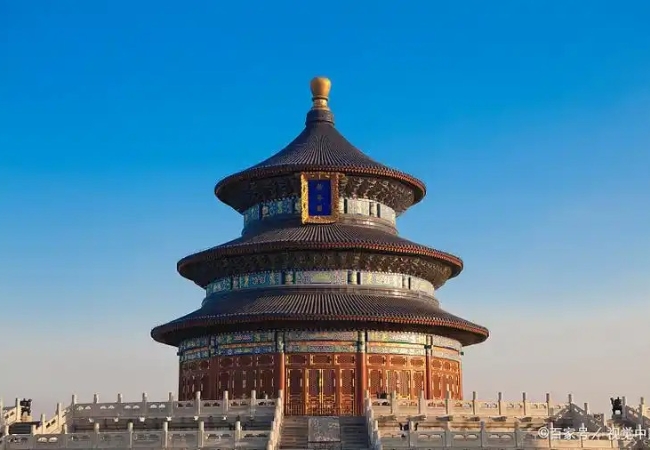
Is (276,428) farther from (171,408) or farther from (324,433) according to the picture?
(171,408)

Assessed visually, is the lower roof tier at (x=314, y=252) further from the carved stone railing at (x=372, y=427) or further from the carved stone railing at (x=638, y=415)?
the carved stone railing at (x=638, y=415)

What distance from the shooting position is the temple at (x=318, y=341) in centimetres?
4409

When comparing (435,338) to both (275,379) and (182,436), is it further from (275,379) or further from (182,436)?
(182,436)

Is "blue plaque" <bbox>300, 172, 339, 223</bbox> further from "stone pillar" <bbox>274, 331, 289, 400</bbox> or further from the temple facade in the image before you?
"stone pillar" <bbox>274, 331, 289, 400</bbox>

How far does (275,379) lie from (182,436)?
13311 millimetres

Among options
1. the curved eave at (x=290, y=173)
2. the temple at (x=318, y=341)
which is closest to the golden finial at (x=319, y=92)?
the temple at (x=318, y=341)

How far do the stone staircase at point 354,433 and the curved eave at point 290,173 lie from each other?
17.0 meters

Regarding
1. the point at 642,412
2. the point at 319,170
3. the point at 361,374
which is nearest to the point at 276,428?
the point at 361,374

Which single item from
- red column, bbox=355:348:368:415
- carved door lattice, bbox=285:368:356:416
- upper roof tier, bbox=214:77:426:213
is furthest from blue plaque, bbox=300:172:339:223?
carved door lattice, bbox=285:368:356:416

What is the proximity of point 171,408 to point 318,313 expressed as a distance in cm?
992

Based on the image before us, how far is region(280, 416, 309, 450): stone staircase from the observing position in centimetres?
4280

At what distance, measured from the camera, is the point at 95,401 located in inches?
1909

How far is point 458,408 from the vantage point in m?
46.1

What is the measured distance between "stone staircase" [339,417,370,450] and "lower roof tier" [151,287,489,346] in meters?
8.15
